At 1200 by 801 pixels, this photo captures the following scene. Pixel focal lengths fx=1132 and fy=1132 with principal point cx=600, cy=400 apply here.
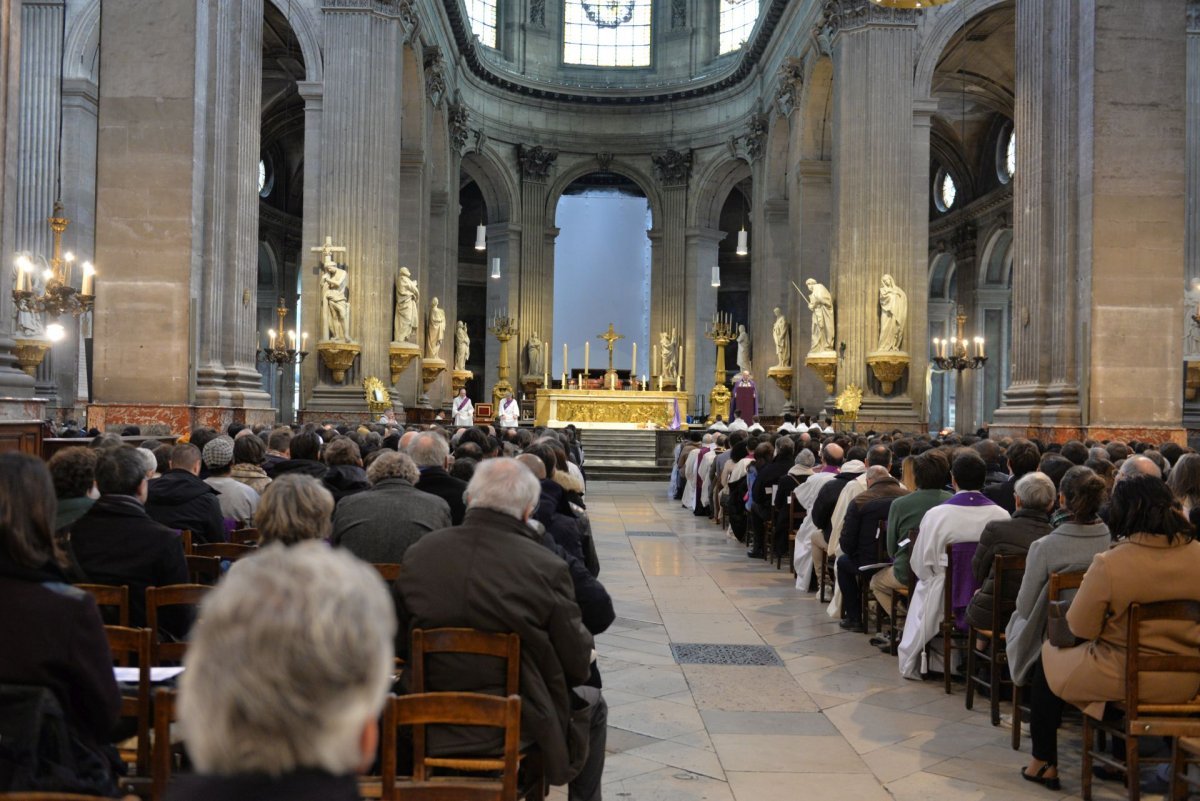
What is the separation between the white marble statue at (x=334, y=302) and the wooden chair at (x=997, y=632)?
1701cm

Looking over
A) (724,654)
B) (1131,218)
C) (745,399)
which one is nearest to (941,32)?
(745,399)

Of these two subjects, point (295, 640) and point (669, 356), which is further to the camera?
point (669, 356)

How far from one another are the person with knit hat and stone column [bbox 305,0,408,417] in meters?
15.1

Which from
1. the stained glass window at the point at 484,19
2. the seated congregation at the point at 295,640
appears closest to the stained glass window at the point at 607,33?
the stained glass window at the point at 484,19

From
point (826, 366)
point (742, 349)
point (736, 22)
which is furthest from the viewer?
point (736, 22)

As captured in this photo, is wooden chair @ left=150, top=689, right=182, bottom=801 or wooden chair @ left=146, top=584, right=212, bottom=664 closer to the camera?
wooden chair @ left=150, top=689, right=182, bottom=801

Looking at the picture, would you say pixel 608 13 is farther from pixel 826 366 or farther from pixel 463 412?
pixel 463 412

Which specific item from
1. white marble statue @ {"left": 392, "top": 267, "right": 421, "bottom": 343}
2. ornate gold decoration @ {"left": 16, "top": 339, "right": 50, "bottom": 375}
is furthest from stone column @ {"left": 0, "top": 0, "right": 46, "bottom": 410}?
white marble statue @ {"left": 392, "top": 267, "right": 421, "bottom": 343}

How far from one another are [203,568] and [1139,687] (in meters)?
4.05

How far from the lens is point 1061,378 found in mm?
15070

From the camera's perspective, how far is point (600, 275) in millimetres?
43875

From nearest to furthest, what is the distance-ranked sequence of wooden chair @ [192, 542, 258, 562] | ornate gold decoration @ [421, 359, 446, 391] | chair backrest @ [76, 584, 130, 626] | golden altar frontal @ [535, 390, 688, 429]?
chair backrest @ [76, 584, 130, 626], wooden chair @ [192, 542, 258, 562], ornate gold decoration @ [421, 359, 446, 391], golden altar frontal @ [535, 390, 688, 429]

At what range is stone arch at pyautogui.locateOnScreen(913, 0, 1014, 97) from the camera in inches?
913

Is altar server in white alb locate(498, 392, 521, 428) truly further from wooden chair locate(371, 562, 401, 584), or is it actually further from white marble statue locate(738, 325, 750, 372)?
wooden chair locate(371, 562, 401, 584)
